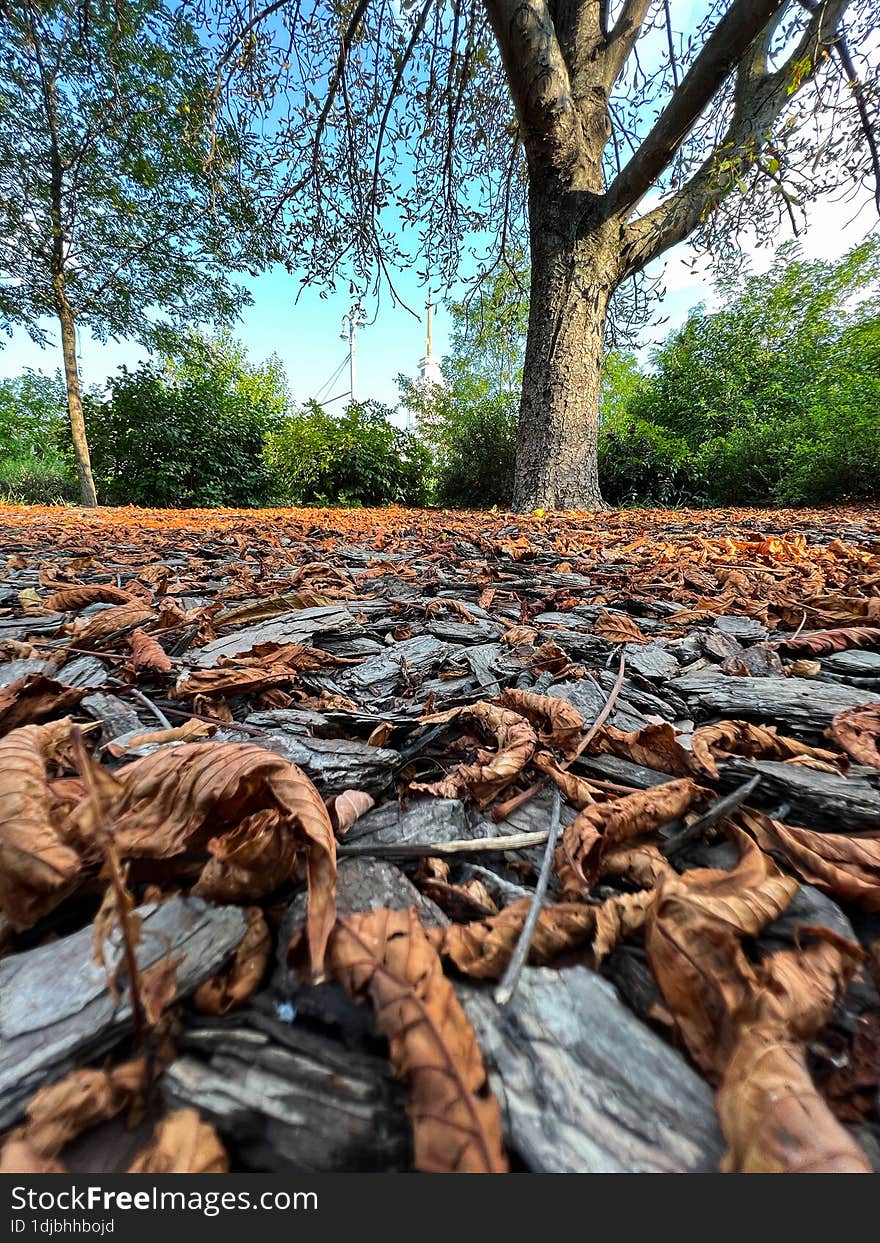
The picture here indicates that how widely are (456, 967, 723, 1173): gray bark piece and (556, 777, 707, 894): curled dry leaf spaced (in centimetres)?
13

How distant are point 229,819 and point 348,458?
29.2 ft

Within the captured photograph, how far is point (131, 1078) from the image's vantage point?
41 cm

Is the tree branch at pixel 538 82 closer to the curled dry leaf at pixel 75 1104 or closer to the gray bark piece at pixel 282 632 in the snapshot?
the gray bark piece at pixel 282 632

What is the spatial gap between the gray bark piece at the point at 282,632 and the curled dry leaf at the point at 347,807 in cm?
58

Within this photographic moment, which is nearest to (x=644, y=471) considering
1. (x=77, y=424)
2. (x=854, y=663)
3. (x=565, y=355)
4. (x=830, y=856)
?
(x=565, y=355)

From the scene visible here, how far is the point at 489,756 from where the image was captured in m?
0.85

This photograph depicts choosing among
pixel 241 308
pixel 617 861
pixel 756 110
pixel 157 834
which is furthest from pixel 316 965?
pixel 241 308

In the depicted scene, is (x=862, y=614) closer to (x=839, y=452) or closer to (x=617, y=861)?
(x=617, y=861)

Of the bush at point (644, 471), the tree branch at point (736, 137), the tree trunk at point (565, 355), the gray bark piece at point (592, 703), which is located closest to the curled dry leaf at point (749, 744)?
the gray bark piece at point (592, 703)

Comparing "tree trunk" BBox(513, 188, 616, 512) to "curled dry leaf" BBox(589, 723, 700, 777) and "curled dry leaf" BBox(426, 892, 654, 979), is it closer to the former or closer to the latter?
"curled dry leaf" BBox(589, 723, 700, 777)

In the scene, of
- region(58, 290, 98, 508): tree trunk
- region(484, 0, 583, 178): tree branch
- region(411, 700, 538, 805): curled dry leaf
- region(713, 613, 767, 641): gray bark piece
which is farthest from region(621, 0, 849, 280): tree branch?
region(58, 290, 98, 508): tree trunk

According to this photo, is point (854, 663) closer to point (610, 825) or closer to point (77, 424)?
point (610, 825)

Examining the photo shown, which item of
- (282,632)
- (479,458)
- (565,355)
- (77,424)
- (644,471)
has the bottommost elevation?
(282,632)

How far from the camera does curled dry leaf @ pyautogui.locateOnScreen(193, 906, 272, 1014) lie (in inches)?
18.2
